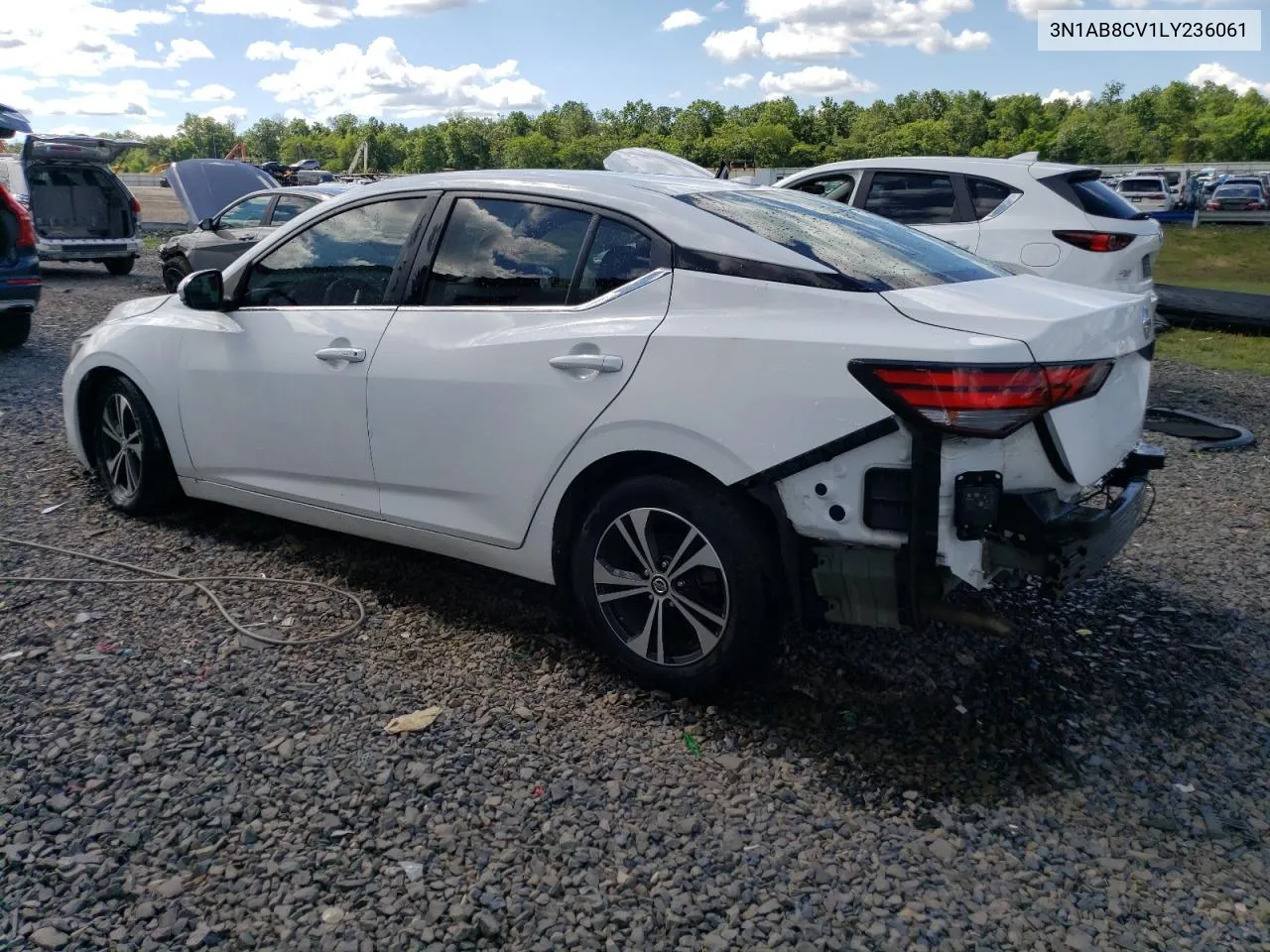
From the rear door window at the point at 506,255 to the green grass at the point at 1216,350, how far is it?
8.72m

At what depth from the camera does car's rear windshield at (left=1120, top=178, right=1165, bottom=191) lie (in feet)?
126

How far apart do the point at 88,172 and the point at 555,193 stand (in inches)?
611

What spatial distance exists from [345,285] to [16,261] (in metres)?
6.90

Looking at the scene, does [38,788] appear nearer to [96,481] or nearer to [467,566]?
[467,566]

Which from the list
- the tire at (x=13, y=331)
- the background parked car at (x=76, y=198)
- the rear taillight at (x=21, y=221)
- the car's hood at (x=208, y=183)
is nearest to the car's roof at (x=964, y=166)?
the rear taillight at (x=21, y=221)

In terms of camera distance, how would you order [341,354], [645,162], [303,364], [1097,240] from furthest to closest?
[1097,240], [645,162], [303,364], [341,354]

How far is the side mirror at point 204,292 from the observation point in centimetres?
447

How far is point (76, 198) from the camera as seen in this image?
1648cm

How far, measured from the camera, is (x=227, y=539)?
4906 mm

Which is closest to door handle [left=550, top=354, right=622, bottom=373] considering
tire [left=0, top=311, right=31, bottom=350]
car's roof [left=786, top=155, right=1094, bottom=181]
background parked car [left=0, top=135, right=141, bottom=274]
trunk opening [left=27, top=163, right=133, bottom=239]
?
car's roof [left=786, top=155, right=1094, bottom=181]

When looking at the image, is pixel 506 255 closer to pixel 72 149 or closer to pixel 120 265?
pixel 72 149

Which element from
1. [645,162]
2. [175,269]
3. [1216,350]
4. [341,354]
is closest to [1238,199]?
[1216,350]

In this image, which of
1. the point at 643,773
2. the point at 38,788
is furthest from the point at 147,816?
the point at 643,773

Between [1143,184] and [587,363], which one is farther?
[1143,184]
